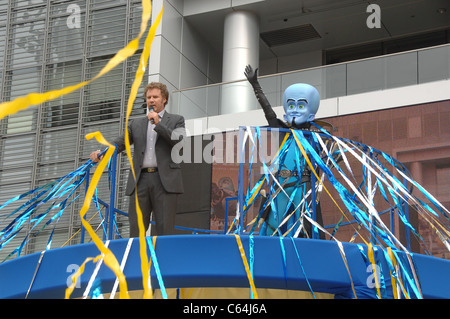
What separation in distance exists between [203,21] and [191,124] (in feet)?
9.92

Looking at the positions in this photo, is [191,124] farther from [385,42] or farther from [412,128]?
[385,42]

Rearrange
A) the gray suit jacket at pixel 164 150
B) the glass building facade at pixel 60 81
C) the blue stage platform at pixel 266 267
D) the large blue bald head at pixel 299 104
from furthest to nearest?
the glass building facade at pixel 60 81 → the large blue bald head at pixel 299 104 → the gray suit jacket at pixel 164 150 → the blue stage platform at pixel 266 267

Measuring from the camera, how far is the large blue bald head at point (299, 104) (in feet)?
22.1

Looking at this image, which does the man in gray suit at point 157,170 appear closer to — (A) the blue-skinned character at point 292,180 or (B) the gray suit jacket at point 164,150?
(B) the gray suit jacket at point 164,150

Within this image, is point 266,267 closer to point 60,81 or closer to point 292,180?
point 292,180

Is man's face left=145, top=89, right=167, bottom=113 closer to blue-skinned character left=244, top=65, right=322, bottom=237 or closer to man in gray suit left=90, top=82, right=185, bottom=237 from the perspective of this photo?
man in gray suit left=90, top=82, right=185, bottom=237

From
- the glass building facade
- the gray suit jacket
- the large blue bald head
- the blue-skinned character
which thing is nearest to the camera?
the gray suit jacket

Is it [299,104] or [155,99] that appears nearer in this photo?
[155,99]

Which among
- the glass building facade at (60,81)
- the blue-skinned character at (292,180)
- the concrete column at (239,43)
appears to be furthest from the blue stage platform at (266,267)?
the concrete column at (239,43)

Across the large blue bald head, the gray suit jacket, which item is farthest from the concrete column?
the gray suit jacket

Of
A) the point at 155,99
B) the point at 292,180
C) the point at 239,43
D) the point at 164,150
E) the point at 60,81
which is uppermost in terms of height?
the point at 239,43

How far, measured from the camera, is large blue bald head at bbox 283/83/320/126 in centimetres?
673

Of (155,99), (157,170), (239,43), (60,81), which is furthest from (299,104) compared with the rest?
(60,81)

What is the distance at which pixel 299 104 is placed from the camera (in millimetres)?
6770
